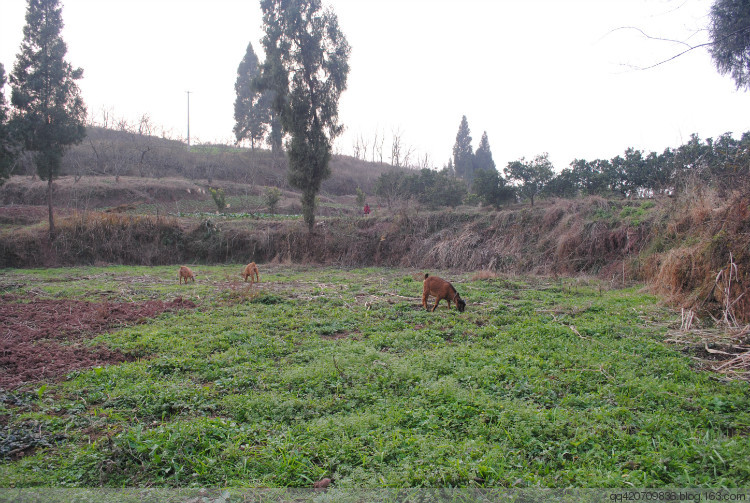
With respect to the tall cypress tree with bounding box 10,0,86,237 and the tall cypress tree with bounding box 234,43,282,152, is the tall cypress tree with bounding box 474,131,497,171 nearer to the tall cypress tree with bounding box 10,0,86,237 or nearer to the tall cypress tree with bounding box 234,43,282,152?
the tall cypress tree with bounding box 234,43,282,152

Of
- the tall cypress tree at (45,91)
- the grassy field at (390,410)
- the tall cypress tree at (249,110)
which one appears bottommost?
the grassy field at (390,410)

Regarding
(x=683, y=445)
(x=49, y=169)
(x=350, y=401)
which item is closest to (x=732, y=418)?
(x=683, y=445)

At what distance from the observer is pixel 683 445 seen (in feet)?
10.2

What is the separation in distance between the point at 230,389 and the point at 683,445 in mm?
4342

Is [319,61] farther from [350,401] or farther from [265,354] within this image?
A: [350,401]

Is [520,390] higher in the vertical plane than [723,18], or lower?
lower

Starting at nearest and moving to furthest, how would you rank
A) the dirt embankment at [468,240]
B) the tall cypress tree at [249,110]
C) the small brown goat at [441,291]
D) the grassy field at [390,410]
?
the grassy field at [390,410] < the small brown goat at [441,291] < the dirt embankment at [468,240] < the tall cypress tree at [249,110]

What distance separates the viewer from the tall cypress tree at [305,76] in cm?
2188

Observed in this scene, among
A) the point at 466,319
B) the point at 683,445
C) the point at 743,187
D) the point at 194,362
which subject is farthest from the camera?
the point at 743,187

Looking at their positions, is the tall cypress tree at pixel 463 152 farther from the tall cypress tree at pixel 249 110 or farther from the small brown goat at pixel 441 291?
the small brown goat at pixel 441 291

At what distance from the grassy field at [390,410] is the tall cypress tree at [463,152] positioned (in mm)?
50032

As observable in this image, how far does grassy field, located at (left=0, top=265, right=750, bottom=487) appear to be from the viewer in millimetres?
2977

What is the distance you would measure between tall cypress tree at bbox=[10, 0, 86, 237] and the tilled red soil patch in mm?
14582

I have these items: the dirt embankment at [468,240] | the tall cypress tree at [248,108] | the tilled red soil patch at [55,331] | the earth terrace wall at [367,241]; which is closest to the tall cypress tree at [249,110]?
the tall cypress tree at [248,108]
